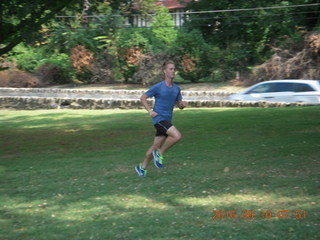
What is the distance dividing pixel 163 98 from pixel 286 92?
15.2 metres

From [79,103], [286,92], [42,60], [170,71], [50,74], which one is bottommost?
[79,103]

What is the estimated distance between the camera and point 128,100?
2720 centimetres

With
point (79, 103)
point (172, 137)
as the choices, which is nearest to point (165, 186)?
point (172, 137)

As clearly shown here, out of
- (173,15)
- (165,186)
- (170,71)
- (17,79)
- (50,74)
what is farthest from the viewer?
(173,15)

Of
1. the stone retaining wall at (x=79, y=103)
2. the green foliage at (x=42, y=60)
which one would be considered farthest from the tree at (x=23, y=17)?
the green foliage at (x=42, y=60)

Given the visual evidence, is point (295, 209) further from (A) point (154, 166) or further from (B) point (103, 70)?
(B) point (103, 70)

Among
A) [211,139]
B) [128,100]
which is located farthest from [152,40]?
[211,139]

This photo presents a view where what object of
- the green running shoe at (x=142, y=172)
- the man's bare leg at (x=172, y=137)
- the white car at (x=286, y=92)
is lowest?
the white car at (x=286, y=92)

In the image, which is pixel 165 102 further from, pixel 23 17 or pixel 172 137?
pixel 23 17
